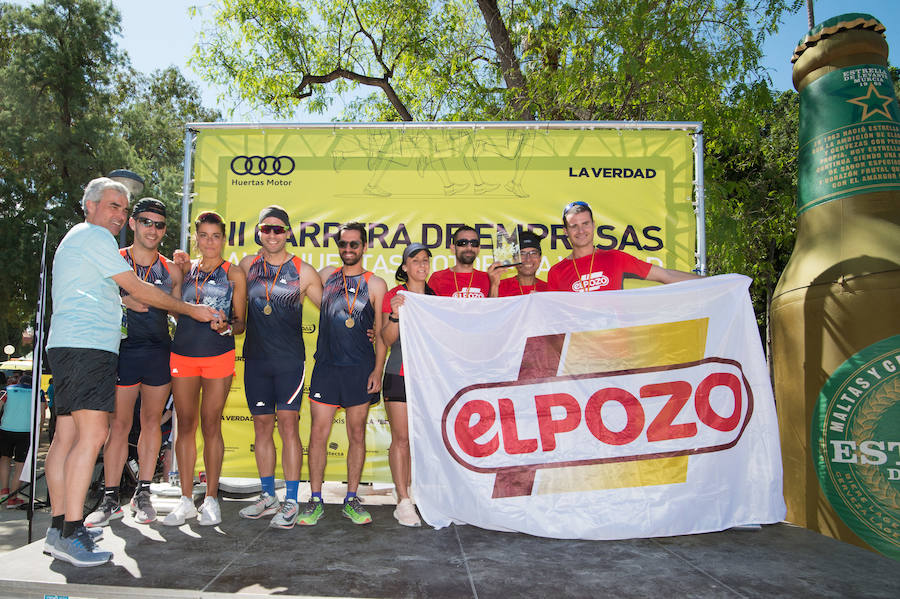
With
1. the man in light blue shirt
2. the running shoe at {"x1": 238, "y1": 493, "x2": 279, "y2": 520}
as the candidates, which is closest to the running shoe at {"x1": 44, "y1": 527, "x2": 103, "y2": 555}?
the man in light blue shirt

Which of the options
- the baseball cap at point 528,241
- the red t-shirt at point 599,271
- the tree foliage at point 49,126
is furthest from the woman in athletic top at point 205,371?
the tree foliage at point 49,126

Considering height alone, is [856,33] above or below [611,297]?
above

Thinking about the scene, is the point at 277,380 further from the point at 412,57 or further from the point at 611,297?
the point at 412,57

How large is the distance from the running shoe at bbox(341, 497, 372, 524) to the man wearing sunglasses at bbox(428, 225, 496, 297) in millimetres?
1546

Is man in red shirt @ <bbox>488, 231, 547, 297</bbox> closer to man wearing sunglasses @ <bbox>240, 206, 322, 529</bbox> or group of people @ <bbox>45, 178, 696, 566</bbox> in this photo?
group of people @ <bbox>45, 178, 696, 566</bbox>

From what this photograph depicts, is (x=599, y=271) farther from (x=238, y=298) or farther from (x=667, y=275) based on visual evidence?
(x=238, y=298)

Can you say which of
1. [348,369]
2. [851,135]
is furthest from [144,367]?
[851,135]

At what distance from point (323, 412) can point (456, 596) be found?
1.61 m

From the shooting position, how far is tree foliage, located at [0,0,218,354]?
13.4 m

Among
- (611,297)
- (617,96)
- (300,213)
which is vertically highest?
(617,96)

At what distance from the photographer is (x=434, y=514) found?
11.5 feet

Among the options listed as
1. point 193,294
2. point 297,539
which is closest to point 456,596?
point 297,539

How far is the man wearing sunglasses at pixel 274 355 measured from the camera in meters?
3.81

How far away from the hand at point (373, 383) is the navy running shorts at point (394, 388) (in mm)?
50
